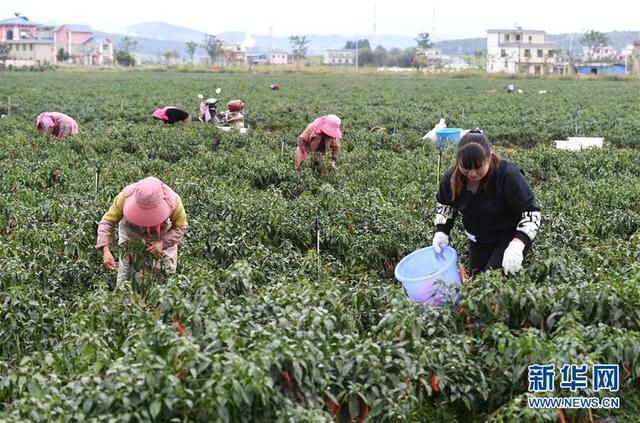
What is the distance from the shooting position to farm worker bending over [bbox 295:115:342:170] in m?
12.4

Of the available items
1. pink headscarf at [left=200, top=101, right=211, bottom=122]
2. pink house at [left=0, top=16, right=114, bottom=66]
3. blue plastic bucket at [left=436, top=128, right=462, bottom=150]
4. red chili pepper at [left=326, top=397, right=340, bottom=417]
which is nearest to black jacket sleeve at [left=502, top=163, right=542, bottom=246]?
red chili pepper at [left=326, top=397, right=340, bottom=417]

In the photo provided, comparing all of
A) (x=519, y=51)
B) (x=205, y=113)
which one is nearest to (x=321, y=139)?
(x=205, y=113)

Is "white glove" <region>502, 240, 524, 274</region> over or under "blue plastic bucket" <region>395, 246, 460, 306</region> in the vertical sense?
over

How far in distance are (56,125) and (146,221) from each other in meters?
11.1

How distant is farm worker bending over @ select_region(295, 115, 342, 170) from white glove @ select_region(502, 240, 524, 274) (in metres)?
6.08

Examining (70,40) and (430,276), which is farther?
(70,40)

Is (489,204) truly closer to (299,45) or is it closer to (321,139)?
(321,139)

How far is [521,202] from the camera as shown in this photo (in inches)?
255

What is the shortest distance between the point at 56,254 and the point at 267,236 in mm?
2100

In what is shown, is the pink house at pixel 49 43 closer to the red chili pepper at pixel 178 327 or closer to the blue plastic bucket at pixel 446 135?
the blue plastic bucket at pixel 446 135

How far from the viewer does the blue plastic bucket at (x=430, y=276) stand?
20.7ft

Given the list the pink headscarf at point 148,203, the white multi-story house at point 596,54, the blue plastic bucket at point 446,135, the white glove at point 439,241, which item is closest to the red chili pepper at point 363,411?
the white glove at point 439,241

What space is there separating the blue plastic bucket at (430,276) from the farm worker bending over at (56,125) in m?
11.4

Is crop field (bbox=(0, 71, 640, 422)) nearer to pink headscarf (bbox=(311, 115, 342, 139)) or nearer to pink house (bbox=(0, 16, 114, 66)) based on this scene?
pink headscarf (bbox=(311, 115, 342, 139))
